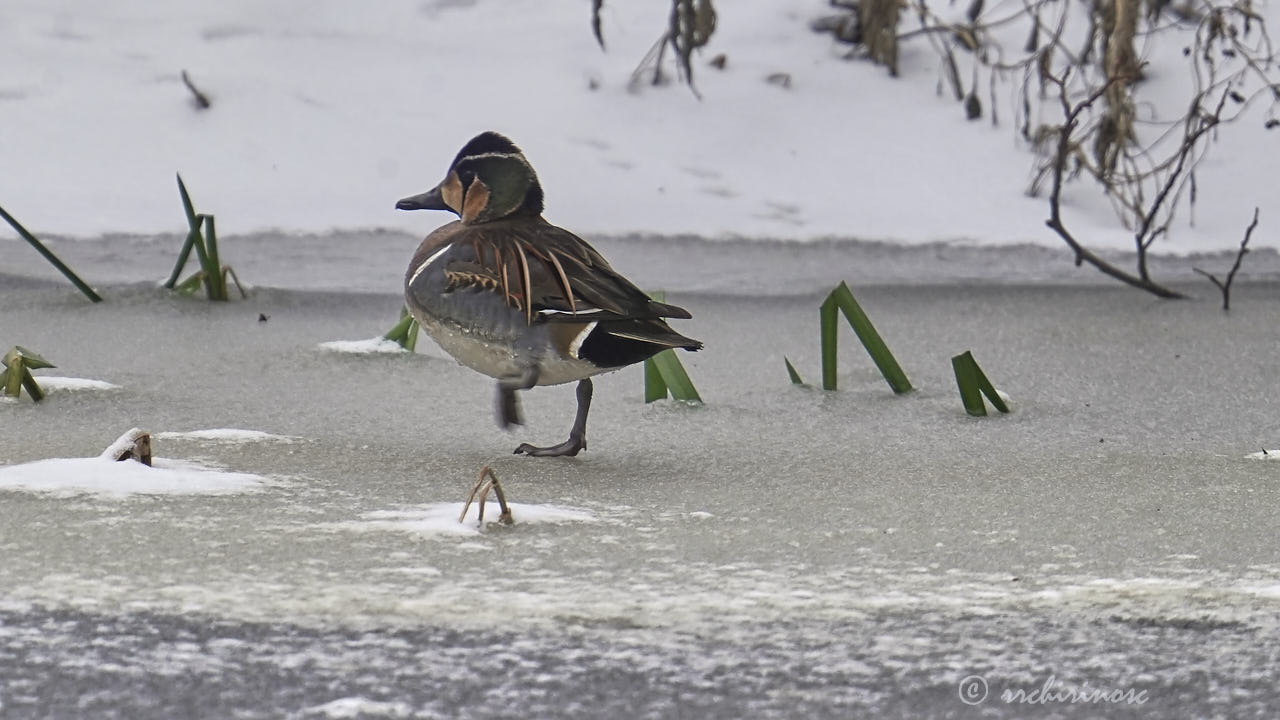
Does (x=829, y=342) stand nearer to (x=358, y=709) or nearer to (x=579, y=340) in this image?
(x=579, y=340)

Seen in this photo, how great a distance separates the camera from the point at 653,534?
2.05 m

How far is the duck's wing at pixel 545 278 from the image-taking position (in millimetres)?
2412

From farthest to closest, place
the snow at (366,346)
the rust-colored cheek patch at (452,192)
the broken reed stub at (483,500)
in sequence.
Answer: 1. the snow at (366,346)
2. the rust-colored cheek patch at (452,192)
3. the broken reed stub at (483,500)

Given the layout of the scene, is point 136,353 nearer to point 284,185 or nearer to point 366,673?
point 284,185

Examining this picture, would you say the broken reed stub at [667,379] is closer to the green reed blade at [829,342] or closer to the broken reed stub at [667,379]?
the broken reed stub at [667,379]

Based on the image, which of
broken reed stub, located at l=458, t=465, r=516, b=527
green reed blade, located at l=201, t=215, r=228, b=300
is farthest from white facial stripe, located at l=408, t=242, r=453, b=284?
green reed blade, located at l=201, t=215, r=228, b=300

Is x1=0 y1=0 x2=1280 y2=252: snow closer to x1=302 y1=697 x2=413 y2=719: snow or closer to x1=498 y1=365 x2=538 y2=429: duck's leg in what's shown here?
x1=498 y1=365 x2=538 y2=429: duck's leg

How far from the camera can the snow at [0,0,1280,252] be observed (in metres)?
4.48

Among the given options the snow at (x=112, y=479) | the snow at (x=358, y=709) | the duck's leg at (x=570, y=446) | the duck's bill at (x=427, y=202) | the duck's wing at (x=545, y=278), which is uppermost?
the duck's bill at (x=427, y=202)

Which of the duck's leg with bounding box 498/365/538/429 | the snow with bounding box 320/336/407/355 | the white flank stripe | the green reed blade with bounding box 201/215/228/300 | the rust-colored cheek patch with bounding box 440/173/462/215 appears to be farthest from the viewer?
the green reed blade with bounding box 201/215/228/300

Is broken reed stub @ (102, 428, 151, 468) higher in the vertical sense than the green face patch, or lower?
lower

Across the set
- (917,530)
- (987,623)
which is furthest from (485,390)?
(987,623)

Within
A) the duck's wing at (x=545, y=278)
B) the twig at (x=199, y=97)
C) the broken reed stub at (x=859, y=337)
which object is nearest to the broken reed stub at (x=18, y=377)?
the duck's wing at (x=545, y=278)

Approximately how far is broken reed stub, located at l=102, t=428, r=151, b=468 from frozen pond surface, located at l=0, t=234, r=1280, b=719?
0.11 meters
